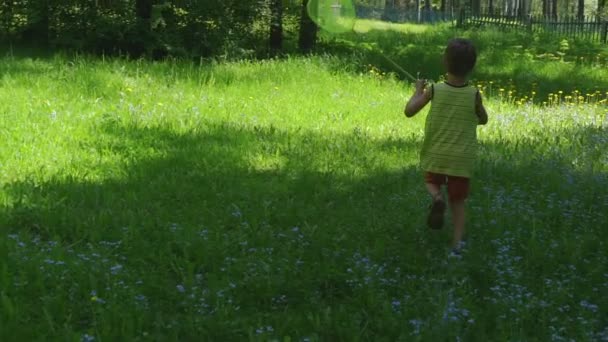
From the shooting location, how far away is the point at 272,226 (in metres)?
5.69

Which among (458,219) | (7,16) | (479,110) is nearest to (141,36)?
(7,16)

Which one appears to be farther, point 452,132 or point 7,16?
point 7,16

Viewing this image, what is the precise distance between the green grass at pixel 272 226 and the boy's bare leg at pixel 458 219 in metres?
0.12

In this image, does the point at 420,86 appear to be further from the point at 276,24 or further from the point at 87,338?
the point at 276,24

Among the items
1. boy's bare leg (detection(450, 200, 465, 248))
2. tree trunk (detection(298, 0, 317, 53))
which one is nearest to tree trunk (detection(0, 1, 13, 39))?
tree trunk (detection(298, 0, 317, 53))

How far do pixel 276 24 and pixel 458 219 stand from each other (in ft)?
45.9

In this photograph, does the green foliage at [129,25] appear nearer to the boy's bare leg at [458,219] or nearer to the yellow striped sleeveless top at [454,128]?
the yellow striped sleeveless top at [454,128]

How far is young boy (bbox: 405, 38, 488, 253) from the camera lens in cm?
535

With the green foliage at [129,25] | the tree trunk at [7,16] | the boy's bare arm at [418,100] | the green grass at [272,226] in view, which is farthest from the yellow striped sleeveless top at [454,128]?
the tree trunk at [7,16]

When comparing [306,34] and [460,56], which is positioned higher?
[460,56]

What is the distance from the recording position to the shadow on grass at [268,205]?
4781 mm

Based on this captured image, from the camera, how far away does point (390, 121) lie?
9.95 m

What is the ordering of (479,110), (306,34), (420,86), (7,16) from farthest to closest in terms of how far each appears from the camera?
(306,34) → (7,16) → (479,110) → (420,86)

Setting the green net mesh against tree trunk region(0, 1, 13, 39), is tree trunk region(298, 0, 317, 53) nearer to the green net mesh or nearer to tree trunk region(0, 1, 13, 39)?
tree trunk region(0, 1, 13, 39)
